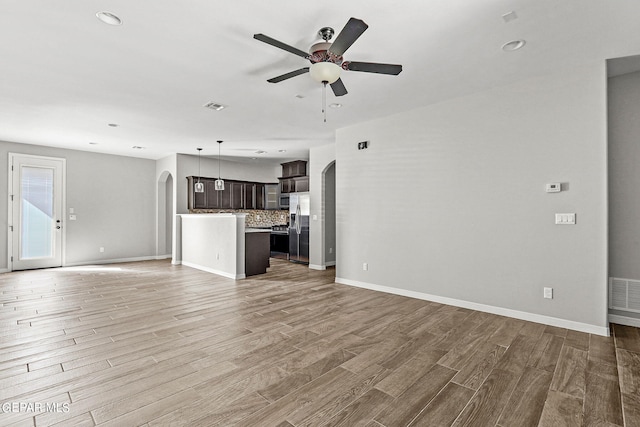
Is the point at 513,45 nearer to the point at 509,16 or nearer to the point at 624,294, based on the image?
the point at 509,16

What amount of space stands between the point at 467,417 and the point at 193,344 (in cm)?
236

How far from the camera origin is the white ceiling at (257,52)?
2.38m

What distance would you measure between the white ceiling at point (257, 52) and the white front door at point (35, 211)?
230 cm

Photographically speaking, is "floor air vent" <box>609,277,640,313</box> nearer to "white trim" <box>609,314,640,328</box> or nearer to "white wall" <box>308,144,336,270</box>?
"white trim" <box>609,314,640,328</box>

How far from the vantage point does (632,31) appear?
2686 millimetres

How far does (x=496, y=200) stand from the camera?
3.86m

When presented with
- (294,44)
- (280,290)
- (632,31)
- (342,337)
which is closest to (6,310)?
(280,290)

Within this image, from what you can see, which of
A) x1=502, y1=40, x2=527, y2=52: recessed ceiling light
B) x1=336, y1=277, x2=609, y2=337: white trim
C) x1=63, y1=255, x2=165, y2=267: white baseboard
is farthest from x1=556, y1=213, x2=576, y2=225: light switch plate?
x1=63, y1=255, x2=165, y2=267: white baseboard

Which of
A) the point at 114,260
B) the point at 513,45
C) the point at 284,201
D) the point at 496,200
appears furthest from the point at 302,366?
the point at 114,260

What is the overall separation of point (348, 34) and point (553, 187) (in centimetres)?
285

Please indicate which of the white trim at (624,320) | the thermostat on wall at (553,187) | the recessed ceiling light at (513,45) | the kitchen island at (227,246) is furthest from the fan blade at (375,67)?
the kitchen island at (227,246)

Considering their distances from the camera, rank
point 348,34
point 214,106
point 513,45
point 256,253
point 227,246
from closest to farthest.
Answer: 1. point 348,34
2. point 513,45
3. point 214,106
4. point 227,246
5. point 256,253

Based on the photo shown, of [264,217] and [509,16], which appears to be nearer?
[509,16]

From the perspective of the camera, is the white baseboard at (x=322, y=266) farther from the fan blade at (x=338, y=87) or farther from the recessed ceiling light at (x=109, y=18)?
the recessed ceiling light at (x=109, y=18)
